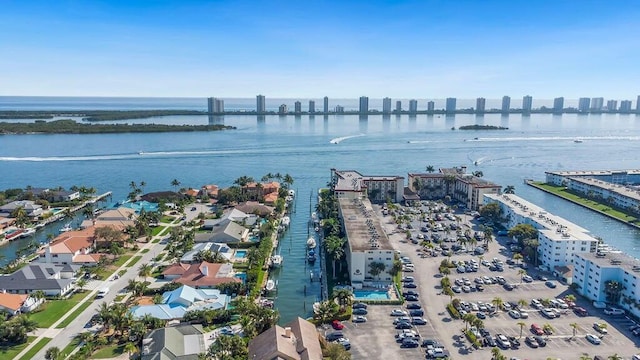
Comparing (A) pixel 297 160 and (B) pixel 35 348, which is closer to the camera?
(B) pixel 35 348

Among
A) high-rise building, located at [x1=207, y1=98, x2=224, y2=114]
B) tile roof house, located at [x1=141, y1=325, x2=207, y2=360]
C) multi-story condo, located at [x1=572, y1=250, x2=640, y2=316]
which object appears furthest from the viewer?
high-rise building, located at [x1=207, y1=98, x2=224, y2=114]

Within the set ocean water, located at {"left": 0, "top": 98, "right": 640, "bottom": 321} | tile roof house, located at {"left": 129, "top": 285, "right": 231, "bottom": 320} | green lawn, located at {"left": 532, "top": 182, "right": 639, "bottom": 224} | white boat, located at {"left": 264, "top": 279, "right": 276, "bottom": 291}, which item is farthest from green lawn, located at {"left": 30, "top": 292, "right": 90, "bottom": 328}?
green lawn, located at {"left": 532, "top": 182, "right": 639, "bottom": 224}

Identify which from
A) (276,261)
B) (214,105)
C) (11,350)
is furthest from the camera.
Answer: (214,105)

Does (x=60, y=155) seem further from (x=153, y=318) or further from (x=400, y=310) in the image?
(x=400, y=310)

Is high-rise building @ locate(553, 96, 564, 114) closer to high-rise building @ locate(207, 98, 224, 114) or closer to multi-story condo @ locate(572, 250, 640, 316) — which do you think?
high-rise building @ locate(207, 98, 224, 114)

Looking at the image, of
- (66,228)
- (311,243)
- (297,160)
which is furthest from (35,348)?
(297,160)

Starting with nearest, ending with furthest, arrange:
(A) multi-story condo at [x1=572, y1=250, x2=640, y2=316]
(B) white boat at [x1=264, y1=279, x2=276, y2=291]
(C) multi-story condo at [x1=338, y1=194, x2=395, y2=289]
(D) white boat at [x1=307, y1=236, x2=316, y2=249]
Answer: (A) multi-story condo at [x1=572, y1=250, x2=640, y2=316] → (B) white boat at [x1=264, y1=279, x2=276, y2=291] → (C) multi-story condo at [x1=338, y1=194, x2=395, y2=289] → (D) white boat at [x1=307, y1=236, x2=316, y2=249]

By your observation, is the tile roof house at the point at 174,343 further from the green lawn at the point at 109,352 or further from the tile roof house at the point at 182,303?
the tile roof house at the point at 182,303

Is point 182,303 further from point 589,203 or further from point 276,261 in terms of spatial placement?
point 589,203
